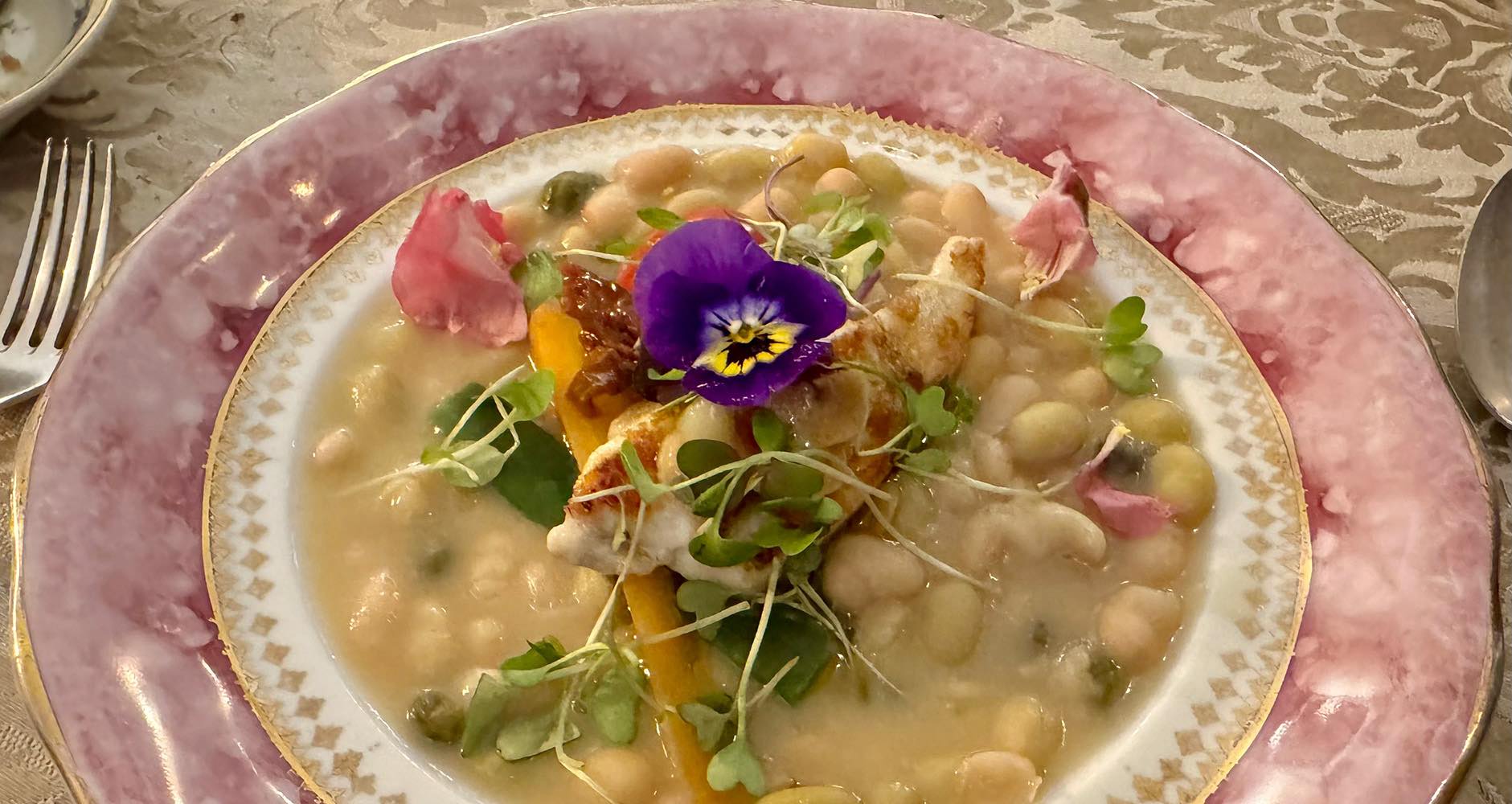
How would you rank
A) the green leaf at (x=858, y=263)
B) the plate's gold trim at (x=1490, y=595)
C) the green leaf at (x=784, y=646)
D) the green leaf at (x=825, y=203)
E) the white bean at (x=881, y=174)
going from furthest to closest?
1. the white bean at (x=881, y=174)
2. the green leaf at (x=825, y=203)
3. the green leaf at (x=858, y=263)
4. the green leaf at (x=784, y=646)
5. the plate's gold trim at (x=1490, y=595)

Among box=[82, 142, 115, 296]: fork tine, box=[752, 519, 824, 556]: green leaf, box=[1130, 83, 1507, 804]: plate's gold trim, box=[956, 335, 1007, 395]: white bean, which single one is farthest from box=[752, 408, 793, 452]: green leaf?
box=[82, 142, 115, 296]: fork tine

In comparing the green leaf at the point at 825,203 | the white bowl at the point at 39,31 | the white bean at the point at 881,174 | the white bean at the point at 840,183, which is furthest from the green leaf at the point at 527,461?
the white bowl at the point at 39,31

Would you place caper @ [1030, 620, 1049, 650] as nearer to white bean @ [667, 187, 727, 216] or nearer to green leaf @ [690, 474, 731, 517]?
green leaf @ [690, 474, 731, 517]

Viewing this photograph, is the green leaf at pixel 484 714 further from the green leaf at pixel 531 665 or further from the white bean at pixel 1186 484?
the white bean at pixel 1186 484

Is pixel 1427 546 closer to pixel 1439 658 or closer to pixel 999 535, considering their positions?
pixel 1439 658

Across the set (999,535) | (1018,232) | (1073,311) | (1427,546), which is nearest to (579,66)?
(1018,232)

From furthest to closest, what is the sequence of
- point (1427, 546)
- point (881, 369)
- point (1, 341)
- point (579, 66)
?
point (579, 66) → point (1, 341) → point (881, 369) → point (1427, 546)
